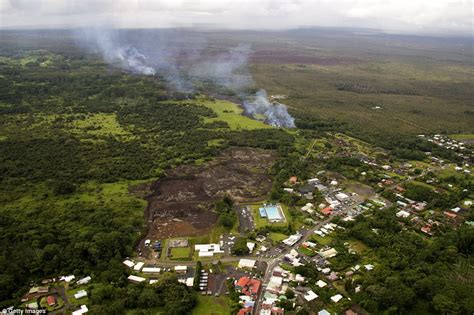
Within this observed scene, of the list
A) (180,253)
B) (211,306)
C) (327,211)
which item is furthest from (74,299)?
(327,211)

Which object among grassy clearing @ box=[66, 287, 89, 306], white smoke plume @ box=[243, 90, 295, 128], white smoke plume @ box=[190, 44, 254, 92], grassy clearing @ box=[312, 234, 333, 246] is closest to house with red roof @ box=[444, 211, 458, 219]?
grassy clearing @ box=[312, 234, 333, 246]

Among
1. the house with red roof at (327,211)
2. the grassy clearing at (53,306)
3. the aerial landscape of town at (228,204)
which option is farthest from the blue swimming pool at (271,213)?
the grassy clearing at (53,306)

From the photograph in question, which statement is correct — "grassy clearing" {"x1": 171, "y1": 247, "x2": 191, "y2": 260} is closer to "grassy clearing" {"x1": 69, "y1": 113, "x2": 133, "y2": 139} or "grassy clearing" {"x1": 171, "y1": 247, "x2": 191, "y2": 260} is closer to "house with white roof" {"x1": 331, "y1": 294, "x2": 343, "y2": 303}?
"house with white roof" {"x1": 331, "y1": 294, "x2": 343, "y2": 303}

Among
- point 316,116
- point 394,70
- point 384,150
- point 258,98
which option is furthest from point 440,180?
point 394,70

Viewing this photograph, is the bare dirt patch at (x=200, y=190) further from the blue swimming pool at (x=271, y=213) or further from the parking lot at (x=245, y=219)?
the blue swimming pool at (x=271, y=213)

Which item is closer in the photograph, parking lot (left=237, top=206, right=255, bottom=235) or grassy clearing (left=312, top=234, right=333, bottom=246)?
grassy clearing (left=312, top=234, right=333, bottom=246)

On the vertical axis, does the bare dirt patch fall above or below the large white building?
above
